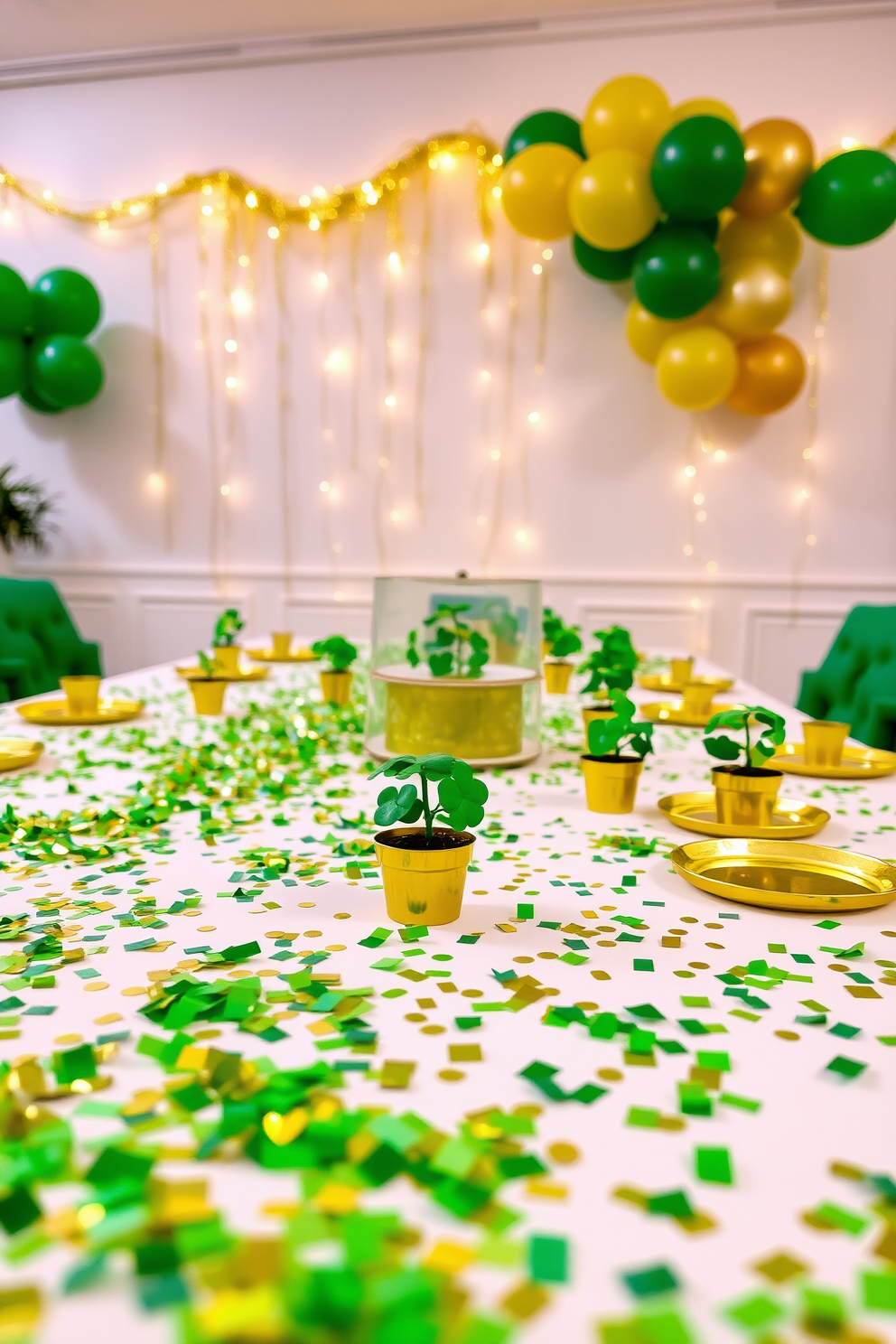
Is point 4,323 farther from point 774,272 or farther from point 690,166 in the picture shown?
point 774,272

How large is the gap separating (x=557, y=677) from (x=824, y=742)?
79 centimetres

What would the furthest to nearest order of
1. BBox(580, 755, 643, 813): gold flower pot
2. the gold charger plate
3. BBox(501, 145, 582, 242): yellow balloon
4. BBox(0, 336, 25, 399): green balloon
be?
BBox(0, 336, 25, 399): green balloon < BBox(501, 145, 582, 242): yellow balloon < the gold charger plate < BBox(580, 755, 643, 813): gold flower pot

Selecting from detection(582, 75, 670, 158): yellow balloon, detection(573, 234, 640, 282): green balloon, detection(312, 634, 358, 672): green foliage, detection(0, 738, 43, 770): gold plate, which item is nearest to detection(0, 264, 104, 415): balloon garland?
detection(573, 234, 640, 282): green balloon

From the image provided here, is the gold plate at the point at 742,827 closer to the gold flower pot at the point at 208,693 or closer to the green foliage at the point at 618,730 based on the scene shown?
the green foliage at the point at 618,730

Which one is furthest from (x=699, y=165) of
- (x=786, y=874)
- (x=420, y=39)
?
(x=786, y=874)

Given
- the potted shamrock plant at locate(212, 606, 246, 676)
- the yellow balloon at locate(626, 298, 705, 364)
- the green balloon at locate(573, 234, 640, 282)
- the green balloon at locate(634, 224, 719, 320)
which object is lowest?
the potted shamrock plant at locate(212, 606, 246, 676)

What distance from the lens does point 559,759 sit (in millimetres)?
1424

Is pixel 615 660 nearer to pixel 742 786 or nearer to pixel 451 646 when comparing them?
pixel 451 646

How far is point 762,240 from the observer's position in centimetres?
334

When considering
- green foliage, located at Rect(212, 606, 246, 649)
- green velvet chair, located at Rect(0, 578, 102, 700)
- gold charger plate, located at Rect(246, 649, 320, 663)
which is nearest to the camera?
green foliage, located at Rect(212, 606, 246, 649)

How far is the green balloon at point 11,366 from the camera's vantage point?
385cm

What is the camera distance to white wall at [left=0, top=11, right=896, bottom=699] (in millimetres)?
3857

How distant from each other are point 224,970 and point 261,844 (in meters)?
0.31

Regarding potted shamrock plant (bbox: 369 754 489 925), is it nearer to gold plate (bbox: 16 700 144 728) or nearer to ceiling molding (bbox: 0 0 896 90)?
gold plate (bbox: 16 700 144 728)
